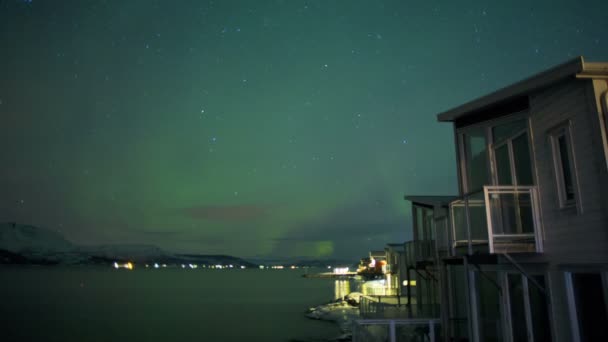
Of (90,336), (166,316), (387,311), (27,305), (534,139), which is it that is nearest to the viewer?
(534,139)

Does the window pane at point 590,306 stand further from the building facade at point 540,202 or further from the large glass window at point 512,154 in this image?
the large glass window at point 512,154

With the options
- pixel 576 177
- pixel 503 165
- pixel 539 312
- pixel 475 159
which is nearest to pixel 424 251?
pixel 475 159

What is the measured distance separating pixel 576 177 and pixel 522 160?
2.16 meters

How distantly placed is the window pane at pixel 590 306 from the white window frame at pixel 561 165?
136cm

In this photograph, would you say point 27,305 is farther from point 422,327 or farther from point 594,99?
point 594,99

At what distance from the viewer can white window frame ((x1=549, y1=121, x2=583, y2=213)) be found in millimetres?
8891

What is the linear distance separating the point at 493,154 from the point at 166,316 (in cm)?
5500

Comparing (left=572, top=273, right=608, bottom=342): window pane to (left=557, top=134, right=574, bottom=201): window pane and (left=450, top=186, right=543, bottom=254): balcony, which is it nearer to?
(left=450, top=186, right=543, bottom=254): balcony

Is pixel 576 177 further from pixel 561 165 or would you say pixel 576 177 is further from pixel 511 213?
pixel 511 213

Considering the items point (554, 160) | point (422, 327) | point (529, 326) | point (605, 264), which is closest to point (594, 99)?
point (554, 160)

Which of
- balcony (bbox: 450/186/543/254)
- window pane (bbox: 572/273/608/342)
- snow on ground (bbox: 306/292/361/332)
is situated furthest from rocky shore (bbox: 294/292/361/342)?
window pane (bbox: 572/273/608/342)

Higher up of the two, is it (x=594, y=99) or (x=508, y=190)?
(x=594, y=99)

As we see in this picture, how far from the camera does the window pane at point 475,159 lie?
12.8m

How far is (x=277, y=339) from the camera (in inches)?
1535
